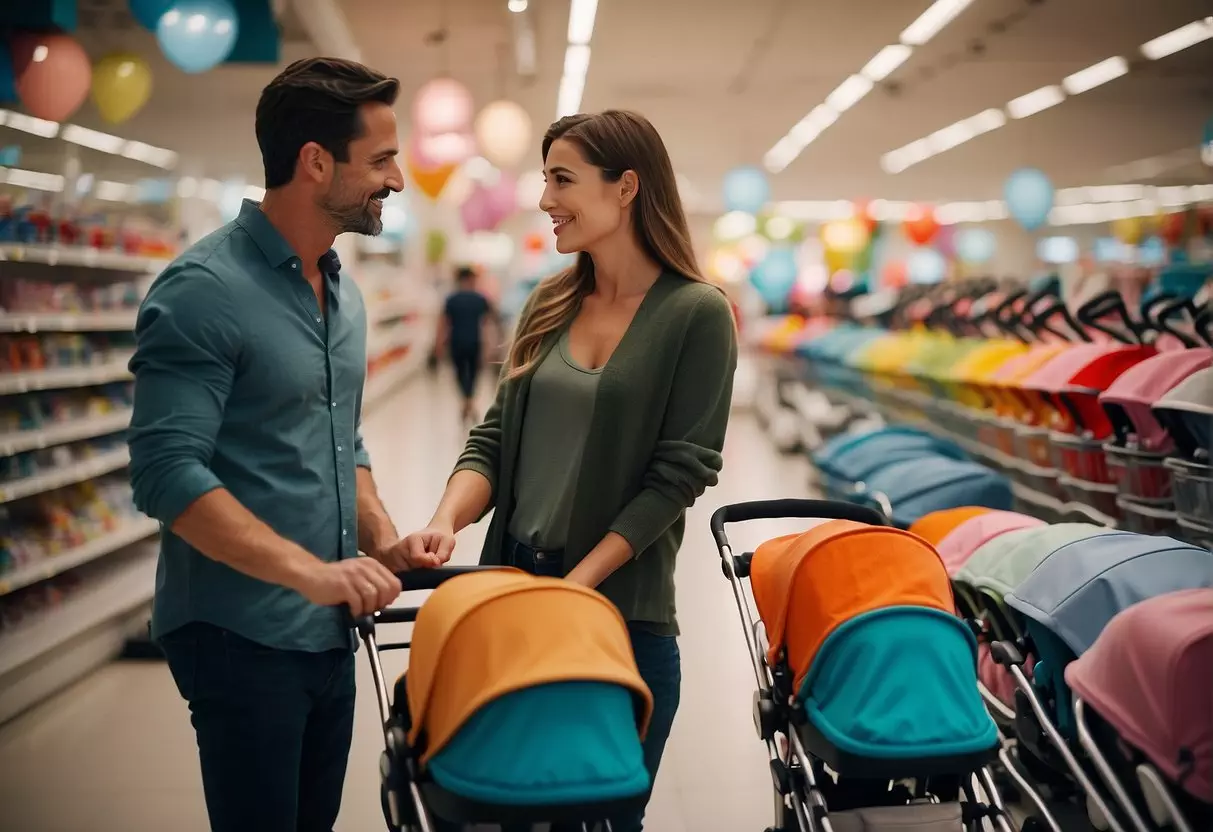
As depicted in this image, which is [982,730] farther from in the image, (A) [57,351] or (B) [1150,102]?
(B) [1150,102]

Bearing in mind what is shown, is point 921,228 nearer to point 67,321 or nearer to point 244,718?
point 67,321

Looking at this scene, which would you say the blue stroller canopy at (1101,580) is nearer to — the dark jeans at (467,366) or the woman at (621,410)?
the woman at (621,410)

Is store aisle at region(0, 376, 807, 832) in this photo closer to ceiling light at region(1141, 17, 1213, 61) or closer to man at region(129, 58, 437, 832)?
man at region(129, 58, 437, 832)

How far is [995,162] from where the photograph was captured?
2173 cm

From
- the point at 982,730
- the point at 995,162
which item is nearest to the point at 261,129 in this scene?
the point at 982,730

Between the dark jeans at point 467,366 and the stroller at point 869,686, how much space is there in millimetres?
10750

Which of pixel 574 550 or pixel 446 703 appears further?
pixel 574 550

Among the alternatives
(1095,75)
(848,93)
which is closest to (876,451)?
(1095,75)

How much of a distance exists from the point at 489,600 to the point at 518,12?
9264 mm

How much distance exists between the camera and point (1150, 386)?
357 cm

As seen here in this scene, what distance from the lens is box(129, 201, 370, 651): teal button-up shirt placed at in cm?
169

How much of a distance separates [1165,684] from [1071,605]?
0.48 m

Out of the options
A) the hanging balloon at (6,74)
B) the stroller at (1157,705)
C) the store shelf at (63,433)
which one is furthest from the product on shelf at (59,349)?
the stroller at (1157,705)

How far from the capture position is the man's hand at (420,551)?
6.67ft
